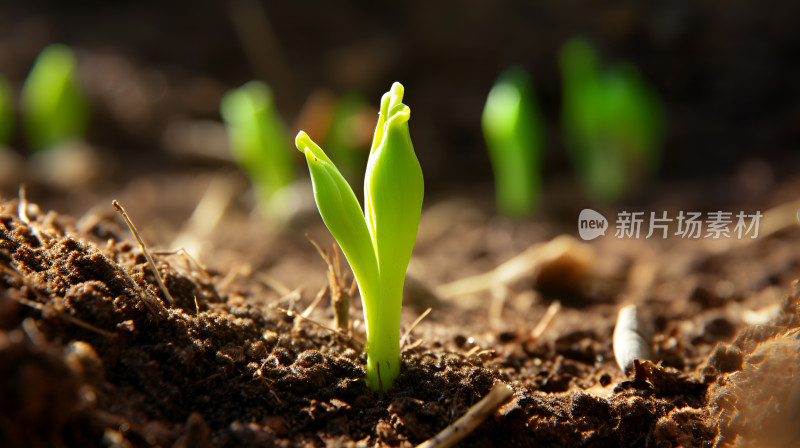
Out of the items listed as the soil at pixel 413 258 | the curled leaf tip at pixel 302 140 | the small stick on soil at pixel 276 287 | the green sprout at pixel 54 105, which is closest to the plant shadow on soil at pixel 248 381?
the soil at pixel 413 258

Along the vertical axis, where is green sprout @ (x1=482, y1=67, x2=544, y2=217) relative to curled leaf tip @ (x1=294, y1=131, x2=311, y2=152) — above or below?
above

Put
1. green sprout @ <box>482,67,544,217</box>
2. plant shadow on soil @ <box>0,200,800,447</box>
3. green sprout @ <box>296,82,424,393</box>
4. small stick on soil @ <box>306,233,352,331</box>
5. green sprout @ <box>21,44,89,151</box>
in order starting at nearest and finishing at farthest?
plant shadow on soil @ <box>0,200,800,447</box> → green sprout @ <box>296,82,424,393</box> → small stick on soil @ <box>306,233,352,331</box> → green sprout @ <box>482,67,544,217</box> → green sprout @ <box>21,44,89,151</box>

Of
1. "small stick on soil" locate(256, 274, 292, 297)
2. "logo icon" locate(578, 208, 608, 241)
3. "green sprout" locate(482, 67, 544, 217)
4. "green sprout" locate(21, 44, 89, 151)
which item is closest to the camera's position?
"small stick on soil" locate(256, 274, 292, 297)

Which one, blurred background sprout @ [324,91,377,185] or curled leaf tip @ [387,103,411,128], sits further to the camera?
blurred background sprout @ [324,91,377,185]

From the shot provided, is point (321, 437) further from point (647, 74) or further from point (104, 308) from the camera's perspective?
point (647, 74)

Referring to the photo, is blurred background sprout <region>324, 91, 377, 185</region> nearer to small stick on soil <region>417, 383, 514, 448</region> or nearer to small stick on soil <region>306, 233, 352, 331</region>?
small stick on soil <region>306, 233, 352, 331</region>

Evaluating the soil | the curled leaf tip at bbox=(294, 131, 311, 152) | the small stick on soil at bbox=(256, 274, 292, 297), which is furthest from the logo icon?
the curled leaf tip at bbox=(294, 131, 311, 152)

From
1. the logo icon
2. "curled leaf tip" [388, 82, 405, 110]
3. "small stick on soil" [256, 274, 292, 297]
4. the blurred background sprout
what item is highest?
the blurred background sprout

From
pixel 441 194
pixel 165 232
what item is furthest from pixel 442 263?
pixel 165 232
